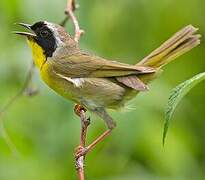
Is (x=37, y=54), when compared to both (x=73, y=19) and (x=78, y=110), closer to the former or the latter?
(x=73, y=19)

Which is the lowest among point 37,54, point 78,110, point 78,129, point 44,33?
point 78,129

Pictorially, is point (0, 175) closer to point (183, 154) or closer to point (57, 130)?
point (57, 130)

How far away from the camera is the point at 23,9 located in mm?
5137

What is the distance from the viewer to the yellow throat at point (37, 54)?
493cm

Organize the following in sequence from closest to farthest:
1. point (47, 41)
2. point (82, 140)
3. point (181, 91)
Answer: point (181, 91), point (82, 140), point (47, 41)

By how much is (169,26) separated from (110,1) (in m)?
0.55

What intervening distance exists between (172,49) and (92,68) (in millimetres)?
525

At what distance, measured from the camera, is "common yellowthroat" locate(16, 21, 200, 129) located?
4816mm

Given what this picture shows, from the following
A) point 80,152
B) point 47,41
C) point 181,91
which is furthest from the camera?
point 47,41

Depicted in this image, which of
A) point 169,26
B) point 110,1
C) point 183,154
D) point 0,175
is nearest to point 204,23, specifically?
point 169,26

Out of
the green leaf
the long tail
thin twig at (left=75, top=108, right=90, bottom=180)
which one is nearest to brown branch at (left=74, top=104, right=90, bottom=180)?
thin twig at (left=75, top=108, right=90, bottom=180)

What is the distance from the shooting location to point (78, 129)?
5.03m

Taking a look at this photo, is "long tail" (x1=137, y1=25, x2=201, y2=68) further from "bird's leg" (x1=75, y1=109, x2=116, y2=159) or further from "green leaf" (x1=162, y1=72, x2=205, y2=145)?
"green leaf" (x1=162, y1=72, x2=205, y2=145)

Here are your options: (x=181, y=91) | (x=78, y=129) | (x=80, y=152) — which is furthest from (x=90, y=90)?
(x=181, y=91)
